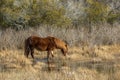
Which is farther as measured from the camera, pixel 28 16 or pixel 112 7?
pixel 112 7

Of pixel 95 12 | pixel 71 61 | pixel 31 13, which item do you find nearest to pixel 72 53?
pixel 71 61

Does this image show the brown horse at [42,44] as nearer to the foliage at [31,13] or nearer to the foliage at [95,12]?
the foliage at [31,13]

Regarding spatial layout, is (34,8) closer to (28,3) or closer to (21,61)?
(28,3)

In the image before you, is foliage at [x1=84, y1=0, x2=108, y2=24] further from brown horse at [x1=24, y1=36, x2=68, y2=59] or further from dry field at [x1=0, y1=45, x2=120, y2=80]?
brown horse at [x1=24, y1=36, x2=68, y2=59]

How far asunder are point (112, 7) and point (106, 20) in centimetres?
254

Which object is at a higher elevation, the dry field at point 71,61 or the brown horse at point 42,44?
the brown horse at point 42,44

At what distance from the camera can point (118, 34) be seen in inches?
911

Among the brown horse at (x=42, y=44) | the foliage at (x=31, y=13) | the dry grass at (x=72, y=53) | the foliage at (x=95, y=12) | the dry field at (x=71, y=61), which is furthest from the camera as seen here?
the foliage at (x=95, y=12)

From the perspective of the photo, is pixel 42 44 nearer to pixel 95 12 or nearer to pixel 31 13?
pixel 31 13

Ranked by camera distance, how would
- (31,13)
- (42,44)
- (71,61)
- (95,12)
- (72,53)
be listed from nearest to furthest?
(42,44)
(71,61)
(72,53)
(31,13)
(95,12)

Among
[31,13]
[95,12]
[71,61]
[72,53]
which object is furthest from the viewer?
[95,12]

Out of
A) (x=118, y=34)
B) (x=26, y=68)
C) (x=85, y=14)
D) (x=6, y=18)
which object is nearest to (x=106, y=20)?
(x=85, y=14)

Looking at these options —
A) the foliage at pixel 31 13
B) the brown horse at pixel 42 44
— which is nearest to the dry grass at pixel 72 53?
the brown horse at pixel 42 44

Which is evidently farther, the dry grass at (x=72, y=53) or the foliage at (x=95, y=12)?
the foliage at (x=95, y=12)
